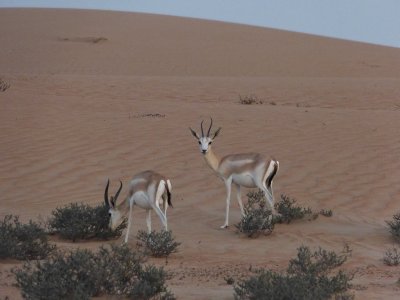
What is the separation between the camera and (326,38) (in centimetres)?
5034

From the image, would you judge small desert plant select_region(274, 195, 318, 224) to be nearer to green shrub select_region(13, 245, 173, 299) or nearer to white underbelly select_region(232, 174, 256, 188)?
white underbelly select_region(232, 174, 256, 188)

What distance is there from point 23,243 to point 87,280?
6.87ft

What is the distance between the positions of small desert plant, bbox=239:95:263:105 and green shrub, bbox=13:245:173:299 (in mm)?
15246

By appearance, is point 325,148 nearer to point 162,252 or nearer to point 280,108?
point 280,108

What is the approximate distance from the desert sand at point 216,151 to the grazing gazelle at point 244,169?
617 millimetres

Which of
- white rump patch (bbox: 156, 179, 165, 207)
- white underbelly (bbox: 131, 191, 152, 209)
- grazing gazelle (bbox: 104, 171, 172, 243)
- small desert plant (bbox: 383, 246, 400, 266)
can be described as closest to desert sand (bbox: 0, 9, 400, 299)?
small desert plant (bbox: 383, 246, 400, 266)

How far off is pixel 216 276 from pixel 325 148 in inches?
319

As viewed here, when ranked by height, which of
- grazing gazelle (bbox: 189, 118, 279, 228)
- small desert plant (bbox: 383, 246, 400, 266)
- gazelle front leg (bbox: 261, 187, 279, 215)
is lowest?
Answer: small desert plant (bbox: 383, 246, 400, 266)

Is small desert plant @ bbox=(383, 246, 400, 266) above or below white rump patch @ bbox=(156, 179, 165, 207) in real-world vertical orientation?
below

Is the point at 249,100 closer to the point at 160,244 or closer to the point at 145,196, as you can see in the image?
the point at 145,196

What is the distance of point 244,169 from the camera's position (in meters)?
10.9

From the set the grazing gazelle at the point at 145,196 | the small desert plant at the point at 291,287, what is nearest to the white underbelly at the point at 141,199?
the grazing gazelle at the point at 145,196

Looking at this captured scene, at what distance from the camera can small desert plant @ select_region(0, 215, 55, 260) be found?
787 cm

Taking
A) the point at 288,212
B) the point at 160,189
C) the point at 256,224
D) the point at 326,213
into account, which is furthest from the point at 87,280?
the point at 326,213
